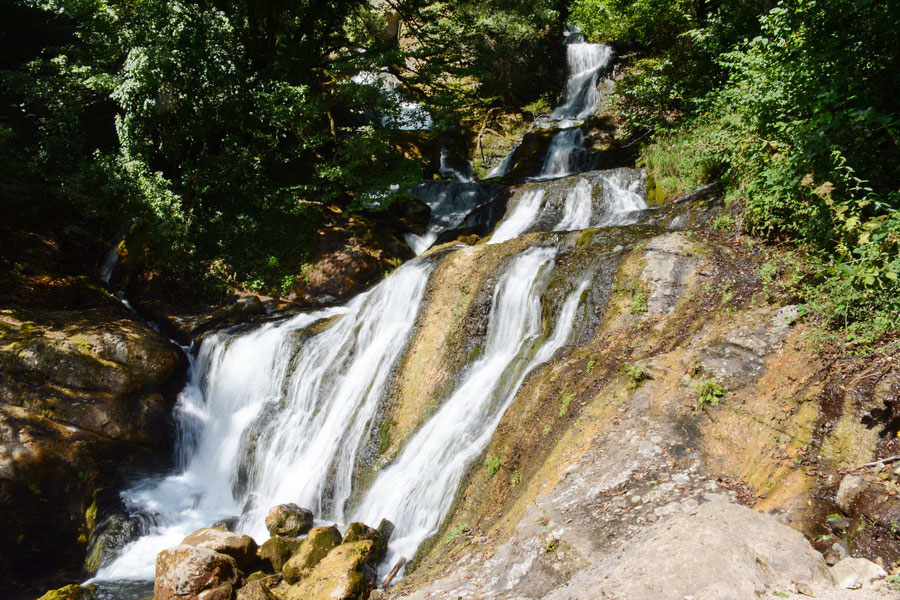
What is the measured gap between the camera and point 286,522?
7.09 m

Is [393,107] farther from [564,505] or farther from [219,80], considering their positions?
[564,505]

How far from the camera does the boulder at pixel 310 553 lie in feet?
19.5

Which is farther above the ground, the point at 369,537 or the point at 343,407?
the point at 343,407

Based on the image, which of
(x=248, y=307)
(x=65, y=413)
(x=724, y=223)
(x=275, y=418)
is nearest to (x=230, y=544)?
(x=275, y=418)

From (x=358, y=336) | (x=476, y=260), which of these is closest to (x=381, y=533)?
(x=358, y=336)

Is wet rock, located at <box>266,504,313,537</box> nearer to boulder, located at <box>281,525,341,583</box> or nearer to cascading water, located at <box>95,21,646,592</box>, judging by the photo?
cascading water, located at <box>95,21,646,592</box>

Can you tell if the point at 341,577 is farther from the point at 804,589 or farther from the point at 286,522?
the point at 804,589

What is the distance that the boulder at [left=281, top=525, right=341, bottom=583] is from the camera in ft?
19.5

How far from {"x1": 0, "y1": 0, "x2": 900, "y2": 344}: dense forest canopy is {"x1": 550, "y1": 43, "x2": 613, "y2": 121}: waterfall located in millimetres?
2751

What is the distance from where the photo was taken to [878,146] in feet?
17.7

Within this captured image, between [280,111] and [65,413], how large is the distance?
8254mm

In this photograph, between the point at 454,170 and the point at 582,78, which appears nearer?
the point at 454,170

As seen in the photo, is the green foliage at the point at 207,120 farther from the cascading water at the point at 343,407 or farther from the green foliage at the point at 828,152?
the green foliage at the point at 828,152

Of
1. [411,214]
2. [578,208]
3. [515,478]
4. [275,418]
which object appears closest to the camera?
[515,478]
